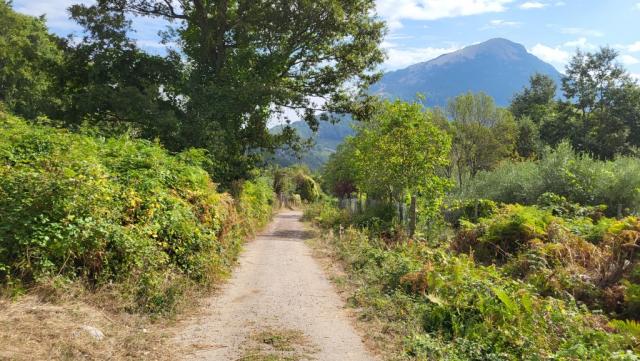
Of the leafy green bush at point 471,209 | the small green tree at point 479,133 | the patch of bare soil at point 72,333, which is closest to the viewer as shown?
the patch of bare soil at point 72,333

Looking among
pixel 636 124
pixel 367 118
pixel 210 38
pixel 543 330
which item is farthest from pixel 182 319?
pixel 636 124

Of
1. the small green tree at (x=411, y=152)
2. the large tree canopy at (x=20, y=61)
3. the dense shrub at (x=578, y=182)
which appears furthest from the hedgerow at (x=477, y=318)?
the large tree canopy at (x=20, y=61)

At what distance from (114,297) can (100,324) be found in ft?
3.14

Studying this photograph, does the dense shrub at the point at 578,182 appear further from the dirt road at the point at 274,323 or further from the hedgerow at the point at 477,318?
the dirt road at the point at 274,323

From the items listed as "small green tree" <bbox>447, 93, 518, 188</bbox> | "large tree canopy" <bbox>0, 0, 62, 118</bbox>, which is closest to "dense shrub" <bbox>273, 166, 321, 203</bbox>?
"small green tree" <bbox>447, 93, 518, 188</bbox>

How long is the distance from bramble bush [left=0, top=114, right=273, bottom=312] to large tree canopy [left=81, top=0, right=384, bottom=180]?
9783 millimetres

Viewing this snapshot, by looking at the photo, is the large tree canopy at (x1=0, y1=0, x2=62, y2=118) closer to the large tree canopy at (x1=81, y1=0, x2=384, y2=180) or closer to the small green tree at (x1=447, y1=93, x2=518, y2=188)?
the large tree canopy at (x1=81, y1=0, x2=384, y2=180)

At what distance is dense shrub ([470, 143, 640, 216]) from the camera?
683 inches

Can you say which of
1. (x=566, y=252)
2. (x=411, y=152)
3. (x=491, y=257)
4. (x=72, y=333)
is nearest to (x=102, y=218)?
(x=72, y=333)

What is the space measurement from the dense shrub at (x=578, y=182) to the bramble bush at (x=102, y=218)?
14038 mm

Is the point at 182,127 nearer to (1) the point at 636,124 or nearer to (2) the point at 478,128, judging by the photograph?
(2) the point at 478,128

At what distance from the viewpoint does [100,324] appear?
6289 mm

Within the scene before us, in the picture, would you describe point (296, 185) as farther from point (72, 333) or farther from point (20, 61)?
point (72, 333)

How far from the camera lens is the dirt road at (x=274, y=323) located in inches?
250
